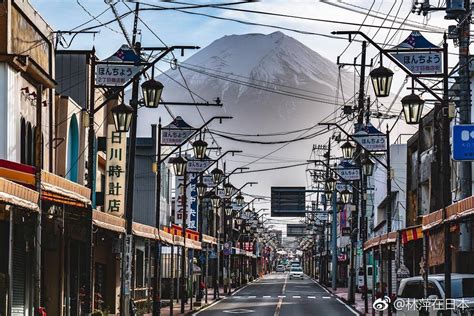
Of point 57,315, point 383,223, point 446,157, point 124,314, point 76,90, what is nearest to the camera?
point 446,157

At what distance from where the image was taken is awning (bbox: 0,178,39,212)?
53.4ft

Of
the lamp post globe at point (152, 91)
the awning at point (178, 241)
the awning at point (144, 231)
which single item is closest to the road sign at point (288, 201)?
the awning at point (178, 241)

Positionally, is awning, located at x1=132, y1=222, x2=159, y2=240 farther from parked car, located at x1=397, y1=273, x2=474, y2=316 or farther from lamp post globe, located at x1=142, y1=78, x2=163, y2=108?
parked car, located at x1=397, y1=273, x2=474, y2=316

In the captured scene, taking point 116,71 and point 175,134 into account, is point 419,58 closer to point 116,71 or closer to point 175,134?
point 116,71

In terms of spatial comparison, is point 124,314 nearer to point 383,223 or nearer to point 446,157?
point 446,157

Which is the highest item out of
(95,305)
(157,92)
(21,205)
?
(157,92)

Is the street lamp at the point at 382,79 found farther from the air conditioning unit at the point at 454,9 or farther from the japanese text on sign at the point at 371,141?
the japanese text on sign at the point at 371,141

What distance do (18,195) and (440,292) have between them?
12.5 m

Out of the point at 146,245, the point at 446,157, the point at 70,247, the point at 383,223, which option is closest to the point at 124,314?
the point at 70,247

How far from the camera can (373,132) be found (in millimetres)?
38719

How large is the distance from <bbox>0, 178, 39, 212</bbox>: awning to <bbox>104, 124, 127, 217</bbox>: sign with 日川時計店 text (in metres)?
23.3

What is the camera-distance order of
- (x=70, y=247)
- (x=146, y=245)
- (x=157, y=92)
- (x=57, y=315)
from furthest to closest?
(x=146, y=245) → (x=70, y=247) → (x=57, y=315) → (x=157, y=92)

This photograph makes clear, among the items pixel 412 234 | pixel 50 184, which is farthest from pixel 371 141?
pixel 50 184

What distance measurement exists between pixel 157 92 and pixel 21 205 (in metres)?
9.67
